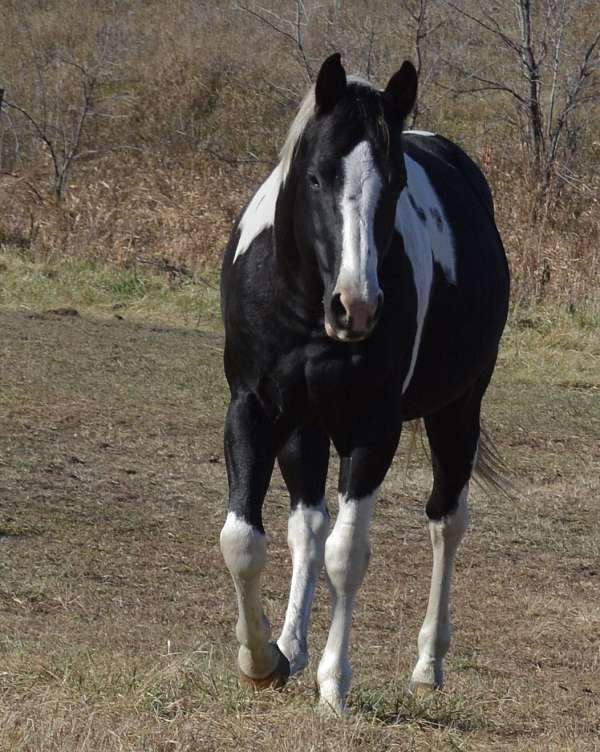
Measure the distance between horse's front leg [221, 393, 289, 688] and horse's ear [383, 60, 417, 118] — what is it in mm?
876

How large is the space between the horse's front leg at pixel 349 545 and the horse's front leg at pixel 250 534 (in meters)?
0.16

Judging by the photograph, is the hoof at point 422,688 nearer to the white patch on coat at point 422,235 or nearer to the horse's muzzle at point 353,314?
the white patch on coat at point 422,235

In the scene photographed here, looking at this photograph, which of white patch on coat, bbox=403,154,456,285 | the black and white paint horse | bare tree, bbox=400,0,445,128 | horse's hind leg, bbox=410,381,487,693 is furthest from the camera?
bare tree, bbox=400,0,445,128

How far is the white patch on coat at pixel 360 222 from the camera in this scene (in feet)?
9.97

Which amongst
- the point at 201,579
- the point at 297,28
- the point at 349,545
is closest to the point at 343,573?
the point at 349,545

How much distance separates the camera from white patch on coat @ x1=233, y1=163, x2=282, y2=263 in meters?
3.74

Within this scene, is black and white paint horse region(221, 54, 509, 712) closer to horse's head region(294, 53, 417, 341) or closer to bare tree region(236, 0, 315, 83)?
horse's head region(294, 53, 417, 341)

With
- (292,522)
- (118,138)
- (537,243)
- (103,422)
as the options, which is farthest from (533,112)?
(292,522)

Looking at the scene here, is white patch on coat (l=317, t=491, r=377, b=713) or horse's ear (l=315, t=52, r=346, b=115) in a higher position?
horse's ear (l=315, t=52, r=346, b=115)

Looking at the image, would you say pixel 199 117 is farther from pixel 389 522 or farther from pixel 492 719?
pixel 492 719

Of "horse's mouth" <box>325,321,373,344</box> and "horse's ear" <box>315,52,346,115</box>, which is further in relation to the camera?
"horse's ear" <box>315,52,346,115</box>

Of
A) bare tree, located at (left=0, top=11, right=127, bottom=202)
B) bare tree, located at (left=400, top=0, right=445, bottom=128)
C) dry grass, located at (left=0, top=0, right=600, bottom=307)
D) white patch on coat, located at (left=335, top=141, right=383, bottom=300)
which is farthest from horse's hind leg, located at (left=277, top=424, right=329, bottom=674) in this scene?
bare tree, located at (left=0, top=11, right=127, bottom=202)

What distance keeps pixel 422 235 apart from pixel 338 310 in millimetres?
968

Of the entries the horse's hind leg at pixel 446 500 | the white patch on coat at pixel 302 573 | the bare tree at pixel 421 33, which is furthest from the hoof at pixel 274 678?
the bare tree at pixel 421 33
